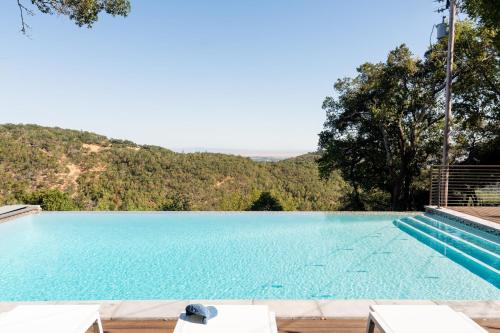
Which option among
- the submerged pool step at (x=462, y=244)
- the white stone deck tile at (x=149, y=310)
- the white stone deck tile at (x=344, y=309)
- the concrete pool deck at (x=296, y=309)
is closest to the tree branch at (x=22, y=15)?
the concrete pool deck at (x=296, y=309)

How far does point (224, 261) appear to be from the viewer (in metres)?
6.95

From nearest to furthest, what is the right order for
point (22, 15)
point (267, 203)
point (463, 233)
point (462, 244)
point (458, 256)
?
point (22, 15), point (458, 256), point (462, 244), point (463, 233), point (267, 203)

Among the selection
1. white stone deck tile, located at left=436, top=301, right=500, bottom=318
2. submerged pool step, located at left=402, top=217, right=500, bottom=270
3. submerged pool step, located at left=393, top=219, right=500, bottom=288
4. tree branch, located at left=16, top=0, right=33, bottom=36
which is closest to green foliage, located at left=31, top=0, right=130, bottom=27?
tree branch, located at left=16, top=0, right=33, bottom=36

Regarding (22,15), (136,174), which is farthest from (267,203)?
(136,174)

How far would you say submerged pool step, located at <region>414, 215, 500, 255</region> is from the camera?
7198 mm

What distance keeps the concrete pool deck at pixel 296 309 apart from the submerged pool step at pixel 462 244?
10.9 feet

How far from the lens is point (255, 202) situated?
15391 mm

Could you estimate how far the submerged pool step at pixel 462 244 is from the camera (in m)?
6.71

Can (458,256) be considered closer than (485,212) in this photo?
Yes

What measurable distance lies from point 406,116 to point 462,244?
25.7 ft

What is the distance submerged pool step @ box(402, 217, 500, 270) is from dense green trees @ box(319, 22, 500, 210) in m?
5.20

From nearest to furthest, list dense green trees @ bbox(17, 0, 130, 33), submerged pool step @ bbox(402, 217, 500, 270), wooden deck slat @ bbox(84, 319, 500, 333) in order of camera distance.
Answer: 1. wooden deck slat @ bbox(84, 319, 500, 333)
2. submerged pool step @ bbox(402, 217, 500, 270)
3. dense green trees @ bbox(17, 0, 130, 33)

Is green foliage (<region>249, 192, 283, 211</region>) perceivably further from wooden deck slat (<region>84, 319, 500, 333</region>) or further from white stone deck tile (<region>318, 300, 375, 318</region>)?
wooden deck slat (<region>84, 319, 500, 333</region>)

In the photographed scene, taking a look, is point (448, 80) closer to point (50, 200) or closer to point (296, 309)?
point (296, 309)
